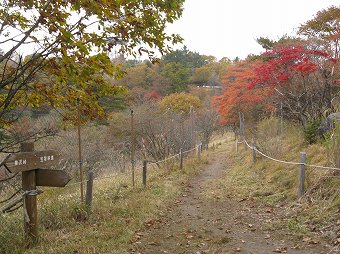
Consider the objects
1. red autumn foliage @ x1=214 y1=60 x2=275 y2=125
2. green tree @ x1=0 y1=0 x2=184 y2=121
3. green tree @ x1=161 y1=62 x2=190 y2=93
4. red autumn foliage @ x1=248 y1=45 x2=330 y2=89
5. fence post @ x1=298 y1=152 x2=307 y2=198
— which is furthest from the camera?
green tree @ x1=161 y1=62 x2=190 y2=93

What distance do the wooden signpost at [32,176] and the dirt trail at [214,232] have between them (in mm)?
1577

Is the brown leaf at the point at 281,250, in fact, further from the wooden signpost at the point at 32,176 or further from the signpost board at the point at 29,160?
Result: the signpost board at the point at 29,160

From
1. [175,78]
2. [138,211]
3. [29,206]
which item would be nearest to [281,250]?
[138,211]

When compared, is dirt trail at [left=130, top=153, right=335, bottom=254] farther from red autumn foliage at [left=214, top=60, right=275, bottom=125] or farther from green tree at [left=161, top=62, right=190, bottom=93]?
green tree at [left=161, top=62, right=190, bottom=93]

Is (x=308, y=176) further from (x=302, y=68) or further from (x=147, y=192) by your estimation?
(x=302, y=68)

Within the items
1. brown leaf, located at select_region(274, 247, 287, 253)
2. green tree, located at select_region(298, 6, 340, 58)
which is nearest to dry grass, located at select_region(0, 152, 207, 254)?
brown leaf, located at select_region(274, 247, 287, 253)

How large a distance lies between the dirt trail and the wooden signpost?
1577 mm

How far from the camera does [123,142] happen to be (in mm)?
22516

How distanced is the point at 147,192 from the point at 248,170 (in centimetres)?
491

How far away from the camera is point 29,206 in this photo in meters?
5.08

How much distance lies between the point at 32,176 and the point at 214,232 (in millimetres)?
3317

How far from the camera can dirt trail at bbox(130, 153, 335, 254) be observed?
519 cm

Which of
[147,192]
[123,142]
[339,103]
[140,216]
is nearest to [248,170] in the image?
[339,103]

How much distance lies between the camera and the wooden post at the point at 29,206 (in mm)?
5066
